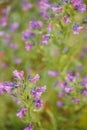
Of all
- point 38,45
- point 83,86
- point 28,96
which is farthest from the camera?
point 38,45

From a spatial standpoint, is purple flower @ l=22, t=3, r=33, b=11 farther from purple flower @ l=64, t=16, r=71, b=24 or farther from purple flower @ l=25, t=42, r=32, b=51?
purple flower @ l=64, t=16, r=71, b=24

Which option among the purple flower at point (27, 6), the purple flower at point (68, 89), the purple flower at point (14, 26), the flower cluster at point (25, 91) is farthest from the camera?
the purple flower at point (14, 26)

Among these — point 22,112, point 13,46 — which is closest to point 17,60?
point 13,46

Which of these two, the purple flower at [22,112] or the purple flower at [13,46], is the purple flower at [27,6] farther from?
the purple flower at [22,112]

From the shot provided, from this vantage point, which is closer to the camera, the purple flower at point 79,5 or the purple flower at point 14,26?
the purple flower at point 79,5

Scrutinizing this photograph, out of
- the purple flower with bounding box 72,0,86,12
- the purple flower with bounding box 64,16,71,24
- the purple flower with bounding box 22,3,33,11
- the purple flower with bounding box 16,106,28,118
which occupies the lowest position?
the purple flower with bounding box 16,106,28,118

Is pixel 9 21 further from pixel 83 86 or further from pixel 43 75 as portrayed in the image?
pixel 83 86

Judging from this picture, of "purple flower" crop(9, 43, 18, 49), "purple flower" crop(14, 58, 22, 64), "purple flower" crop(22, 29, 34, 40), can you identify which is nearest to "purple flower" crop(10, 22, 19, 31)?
"purple flower" crop(9, 43, 18, 49)

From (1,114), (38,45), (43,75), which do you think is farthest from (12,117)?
(38,45)

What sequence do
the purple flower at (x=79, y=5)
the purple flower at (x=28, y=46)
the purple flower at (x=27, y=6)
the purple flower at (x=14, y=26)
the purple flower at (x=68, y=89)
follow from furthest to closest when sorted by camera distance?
the purple flower at (x=14, y=26) < the purple flower at (x=27, y=6) < the purple flower at (x=28, y=46) < the purple flower at (x=68, y=89) < the purple flower at (x=79, y=5)

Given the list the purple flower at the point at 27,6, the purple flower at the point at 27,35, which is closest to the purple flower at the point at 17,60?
the purple flower at the point at 27,6

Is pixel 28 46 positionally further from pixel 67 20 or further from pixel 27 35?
pixel 67 20
